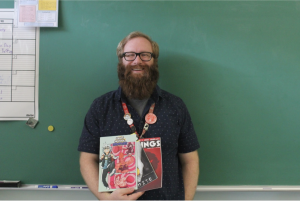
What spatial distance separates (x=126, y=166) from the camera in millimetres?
993

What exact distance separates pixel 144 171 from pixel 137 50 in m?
0.68

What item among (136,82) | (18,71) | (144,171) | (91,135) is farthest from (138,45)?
(18,71)

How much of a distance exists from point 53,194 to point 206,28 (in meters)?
1.56

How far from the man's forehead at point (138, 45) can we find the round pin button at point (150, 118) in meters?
0.39

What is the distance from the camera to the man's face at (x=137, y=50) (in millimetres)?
1130

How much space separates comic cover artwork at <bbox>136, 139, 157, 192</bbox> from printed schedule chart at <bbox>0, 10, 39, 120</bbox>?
79 centimetres

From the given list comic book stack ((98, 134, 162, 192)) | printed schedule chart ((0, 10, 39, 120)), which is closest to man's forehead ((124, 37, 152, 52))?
comic book stack ((98, 134, 162, 192))

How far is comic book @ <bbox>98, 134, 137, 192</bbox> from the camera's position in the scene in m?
0.98

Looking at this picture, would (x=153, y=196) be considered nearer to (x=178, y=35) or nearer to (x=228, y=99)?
(x=228, y=99)

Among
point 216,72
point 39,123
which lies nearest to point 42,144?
point 39,123

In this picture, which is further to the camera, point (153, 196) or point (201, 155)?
point (201, 155)

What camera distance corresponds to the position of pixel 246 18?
1.30m

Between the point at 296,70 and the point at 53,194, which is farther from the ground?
the point at 296,70

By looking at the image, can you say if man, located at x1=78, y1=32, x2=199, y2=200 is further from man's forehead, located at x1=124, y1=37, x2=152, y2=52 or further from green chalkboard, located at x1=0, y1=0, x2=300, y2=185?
green chalkboard, located at x1=0, y1=0, x2=300, y2=185
